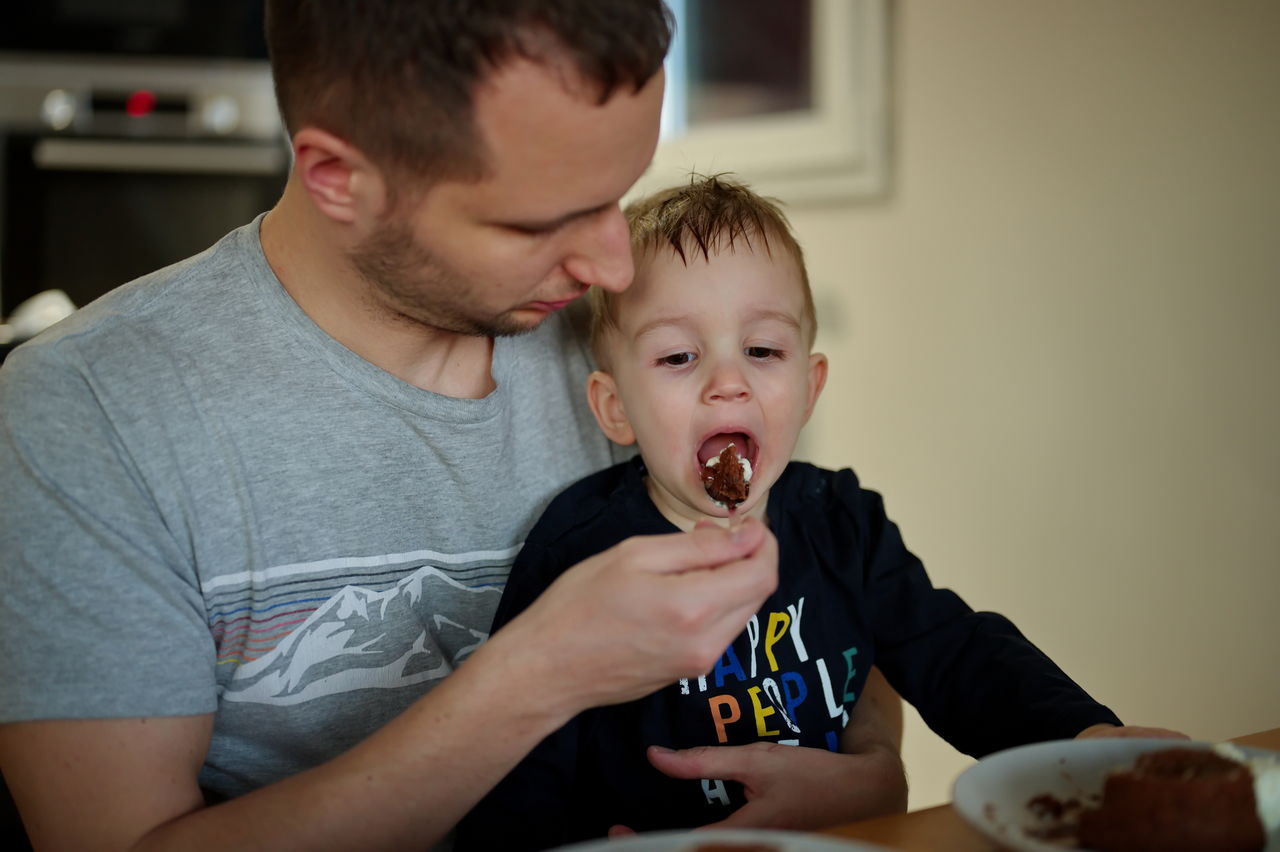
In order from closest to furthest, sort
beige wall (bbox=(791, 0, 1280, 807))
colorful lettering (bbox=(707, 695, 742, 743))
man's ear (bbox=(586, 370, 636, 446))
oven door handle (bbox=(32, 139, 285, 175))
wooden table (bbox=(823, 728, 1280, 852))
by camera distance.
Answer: wooden table (bbox=(823, 728, 1280, 852)), colorful lettering (bbox=(707, 695, 742, 743)), man's ear (bbox=(586, 370, 636, 446)), beige wall (bbox=(791, 0, 1280, 807)), oven door handle (bbox=(32, 139, 285, 175))

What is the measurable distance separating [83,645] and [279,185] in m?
Result: 2.00

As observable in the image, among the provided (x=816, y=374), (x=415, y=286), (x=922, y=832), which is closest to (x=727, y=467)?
(x=816, y=374)

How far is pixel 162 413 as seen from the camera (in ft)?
3.54

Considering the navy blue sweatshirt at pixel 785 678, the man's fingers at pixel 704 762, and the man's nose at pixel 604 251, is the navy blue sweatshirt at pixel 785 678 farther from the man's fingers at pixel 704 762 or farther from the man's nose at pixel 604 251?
the man's nose at pixel 604 251

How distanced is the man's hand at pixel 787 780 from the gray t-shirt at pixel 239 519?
1.03 ft

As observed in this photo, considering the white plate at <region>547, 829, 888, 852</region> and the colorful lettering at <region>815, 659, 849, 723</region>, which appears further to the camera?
the colorful lettering at <region>815, 659, 849, 723</region>

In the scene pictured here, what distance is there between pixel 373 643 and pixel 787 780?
1.39ft

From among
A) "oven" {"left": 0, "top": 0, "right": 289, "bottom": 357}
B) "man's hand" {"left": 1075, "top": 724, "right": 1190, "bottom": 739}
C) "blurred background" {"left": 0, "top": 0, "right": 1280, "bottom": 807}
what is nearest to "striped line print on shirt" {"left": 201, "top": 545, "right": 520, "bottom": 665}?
"man's hand" {"left": 1075, "top": 724, "right": 1190, "bottom": 739}

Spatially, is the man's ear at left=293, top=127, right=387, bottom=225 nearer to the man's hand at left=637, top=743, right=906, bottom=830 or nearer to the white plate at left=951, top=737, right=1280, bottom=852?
the man's hand at left=637, top=743, right=906, bottom=830

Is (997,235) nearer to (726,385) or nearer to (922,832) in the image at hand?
(726,385)

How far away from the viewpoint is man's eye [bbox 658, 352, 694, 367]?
1273mm

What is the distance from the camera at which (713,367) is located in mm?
1252

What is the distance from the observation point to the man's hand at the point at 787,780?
107 cm

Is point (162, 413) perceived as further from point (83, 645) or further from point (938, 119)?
point (938, 119)
